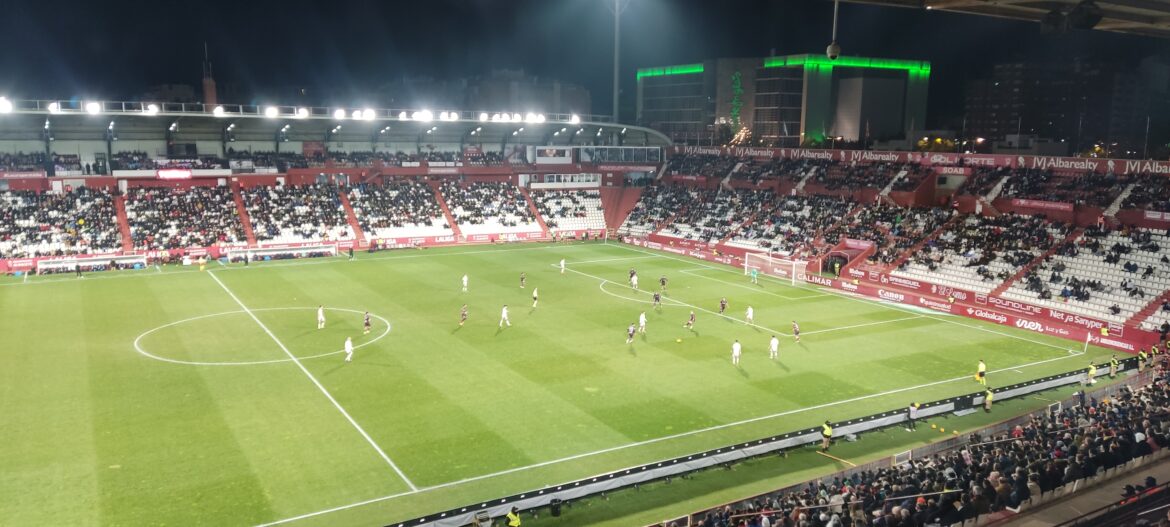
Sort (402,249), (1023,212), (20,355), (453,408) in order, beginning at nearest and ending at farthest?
(453,408)
(20,355)
(1023,212)
(402,249)

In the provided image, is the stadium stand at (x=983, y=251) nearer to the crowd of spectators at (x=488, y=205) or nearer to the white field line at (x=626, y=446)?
the white field line at (x=626, y=446)

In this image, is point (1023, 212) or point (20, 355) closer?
point (20, 355)

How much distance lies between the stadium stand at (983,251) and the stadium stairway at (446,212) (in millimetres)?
36355

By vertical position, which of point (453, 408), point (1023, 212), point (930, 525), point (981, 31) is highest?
point (981, 31)

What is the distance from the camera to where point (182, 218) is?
58188 mm

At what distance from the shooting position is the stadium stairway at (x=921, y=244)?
48312 mm

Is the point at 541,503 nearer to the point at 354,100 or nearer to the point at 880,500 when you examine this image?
the point at 880,500

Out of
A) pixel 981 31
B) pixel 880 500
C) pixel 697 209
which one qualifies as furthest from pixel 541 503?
pixel 981 31

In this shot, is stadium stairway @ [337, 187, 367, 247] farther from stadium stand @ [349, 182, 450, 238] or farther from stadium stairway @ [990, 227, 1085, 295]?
stadium stairway @ [990, 227, 1085, 295]

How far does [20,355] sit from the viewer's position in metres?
30.5

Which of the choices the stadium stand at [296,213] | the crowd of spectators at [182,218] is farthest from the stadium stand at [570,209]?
the crowd of spectators at [182,218]

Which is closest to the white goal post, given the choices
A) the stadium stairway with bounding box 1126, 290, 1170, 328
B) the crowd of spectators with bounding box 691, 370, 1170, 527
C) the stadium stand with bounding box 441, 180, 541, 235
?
the stadium stand with bounding box 441, 180, 541, 235

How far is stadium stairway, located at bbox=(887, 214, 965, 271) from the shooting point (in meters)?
48.3

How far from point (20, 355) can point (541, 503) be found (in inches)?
973
